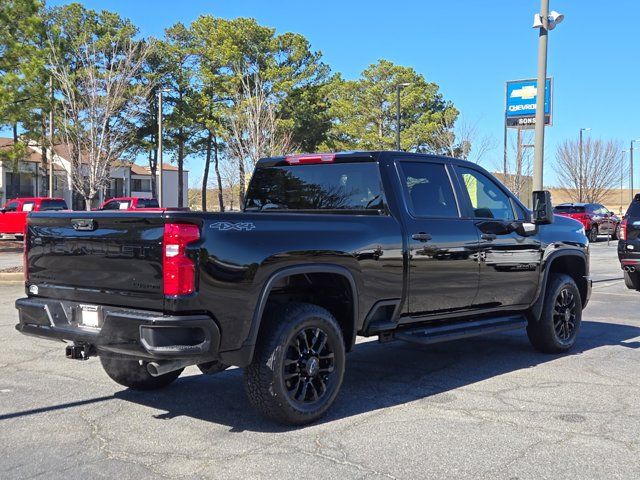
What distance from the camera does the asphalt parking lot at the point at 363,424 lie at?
157 inches

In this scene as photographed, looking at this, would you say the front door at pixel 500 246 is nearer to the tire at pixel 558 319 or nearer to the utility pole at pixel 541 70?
the tire at pixel 558 319

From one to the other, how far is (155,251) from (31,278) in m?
1.45

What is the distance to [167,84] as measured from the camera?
155 ft

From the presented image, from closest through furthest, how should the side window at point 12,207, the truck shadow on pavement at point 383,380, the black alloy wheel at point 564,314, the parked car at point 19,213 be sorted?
the truck shadow on pavement at point 383,380, the black alloy wheel at point 564,314, the parked car at point 19,213, the side window at point 12,207

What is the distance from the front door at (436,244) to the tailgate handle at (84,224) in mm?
2450

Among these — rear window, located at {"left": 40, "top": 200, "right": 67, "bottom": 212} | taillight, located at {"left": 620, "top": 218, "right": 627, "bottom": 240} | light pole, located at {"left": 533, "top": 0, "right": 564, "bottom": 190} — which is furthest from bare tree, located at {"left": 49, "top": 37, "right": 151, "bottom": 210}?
taillight, located at {"left": 620, "top": 218, "right": 627, "bottom": 240}

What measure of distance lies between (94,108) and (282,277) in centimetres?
2413

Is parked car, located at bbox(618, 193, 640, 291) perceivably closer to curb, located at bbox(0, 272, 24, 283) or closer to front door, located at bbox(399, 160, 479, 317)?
front door, located at bbox(399, 160, 479, 317)

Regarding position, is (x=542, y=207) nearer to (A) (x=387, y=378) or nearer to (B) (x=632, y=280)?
(A) (x=387, y=378)

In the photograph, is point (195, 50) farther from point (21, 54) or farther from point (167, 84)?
point (21, 54)

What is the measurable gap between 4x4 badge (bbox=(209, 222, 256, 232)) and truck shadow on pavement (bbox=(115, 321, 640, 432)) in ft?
4.64

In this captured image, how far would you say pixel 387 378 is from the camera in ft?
20.3

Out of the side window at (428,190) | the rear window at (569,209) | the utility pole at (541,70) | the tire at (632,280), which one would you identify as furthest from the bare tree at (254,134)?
the side window at (428,190)

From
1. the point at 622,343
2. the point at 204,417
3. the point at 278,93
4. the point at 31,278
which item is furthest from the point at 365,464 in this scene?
the point at 278,93
